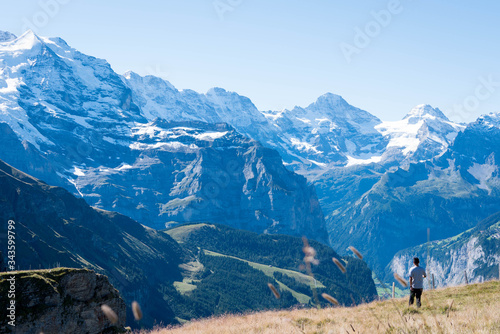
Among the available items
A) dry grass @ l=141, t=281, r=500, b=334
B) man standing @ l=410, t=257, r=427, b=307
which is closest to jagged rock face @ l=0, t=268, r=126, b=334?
dry grass @ l=141, t=281, r=500, b=334

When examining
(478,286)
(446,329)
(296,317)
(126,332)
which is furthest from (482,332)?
(478,286)

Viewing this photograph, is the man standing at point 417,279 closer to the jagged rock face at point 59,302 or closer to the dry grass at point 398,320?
the dry grass at point 398,320

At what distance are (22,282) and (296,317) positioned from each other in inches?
503

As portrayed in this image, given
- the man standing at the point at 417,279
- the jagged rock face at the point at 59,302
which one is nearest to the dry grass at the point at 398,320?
the man standing at the point at 417,279

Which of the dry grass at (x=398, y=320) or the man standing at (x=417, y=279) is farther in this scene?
the man standing at (x=417, y=279)

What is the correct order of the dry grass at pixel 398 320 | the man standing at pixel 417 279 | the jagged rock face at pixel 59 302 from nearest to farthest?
1. the dry grass at pixel 398 320
2. the jagged rock face at pixel 59 302
3. the man standing at pixel 417 279

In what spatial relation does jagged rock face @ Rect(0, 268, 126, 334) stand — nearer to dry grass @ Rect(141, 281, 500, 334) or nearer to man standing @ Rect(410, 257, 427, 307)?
dry grass @ Rect(141, 281, 500, 334)

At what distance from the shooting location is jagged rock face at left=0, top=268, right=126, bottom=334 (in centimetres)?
2005

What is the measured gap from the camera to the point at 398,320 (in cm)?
1487

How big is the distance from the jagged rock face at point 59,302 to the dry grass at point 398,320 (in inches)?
113

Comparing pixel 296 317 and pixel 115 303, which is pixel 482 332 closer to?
pixel 296 317

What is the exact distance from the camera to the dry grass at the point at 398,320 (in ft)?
38.4

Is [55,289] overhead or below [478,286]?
overhead

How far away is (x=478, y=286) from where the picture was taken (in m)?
28.5
